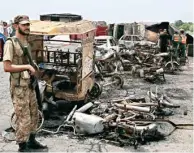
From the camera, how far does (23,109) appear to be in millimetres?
5691

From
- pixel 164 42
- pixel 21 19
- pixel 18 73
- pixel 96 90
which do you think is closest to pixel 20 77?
pixel 18 73

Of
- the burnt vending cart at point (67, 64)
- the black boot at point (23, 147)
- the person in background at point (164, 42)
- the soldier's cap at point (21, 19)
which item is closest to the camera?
the soldier's cap at point (21, 19)

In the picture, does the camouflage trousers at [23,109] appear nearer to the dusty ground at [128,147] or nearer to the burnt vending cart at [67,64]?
the dusty ground at [128,147]

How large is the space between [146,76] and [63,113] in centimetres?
611

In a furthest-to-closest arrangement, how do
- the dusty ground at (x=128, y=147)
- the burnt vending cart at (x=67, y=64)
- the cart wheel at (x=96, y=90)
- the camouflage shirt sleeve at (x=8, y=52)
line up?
the cart wheel at (x=96, y=90), the burnt vending cart at (x=67, y=64), the dusty ground at (x=128, y=147), the camouflage shirt sleeve at (x=8, y=52)

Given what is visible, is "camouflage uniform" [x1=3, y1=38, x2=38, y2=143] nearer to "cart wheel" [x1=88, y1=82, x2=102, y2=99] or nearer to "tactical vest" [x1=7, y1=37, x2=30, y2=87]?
"tactical vest" [x1=7, y1=37, x2=30, y2=87]

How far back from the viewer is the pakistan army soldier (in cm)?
546

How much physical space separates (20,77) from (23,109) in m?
0.51

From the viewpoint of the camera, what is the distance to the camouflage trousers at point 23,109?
567 centimetres

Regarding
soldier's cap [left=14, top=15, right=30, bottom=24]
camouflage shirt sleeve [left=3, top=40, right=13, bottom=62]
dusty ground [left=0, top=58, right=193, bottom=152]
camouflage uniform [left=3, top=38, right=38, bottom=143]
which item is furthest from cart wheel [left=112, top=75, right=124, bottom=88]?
camouflage shirt sleeve [left=3, top=40, right=13, bottom=62]

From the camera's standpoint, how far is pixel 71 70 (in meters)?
9.50

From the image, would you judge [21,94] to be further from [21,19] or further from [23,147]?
[21,19]

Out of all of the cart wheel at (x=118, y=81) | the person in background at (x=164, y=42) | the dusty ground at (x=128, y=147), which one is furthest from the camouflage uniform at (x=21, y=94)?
the person in background at (x=164, y=42)

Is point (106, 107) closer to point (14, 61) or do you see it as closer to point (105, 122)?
point (105, 122)
